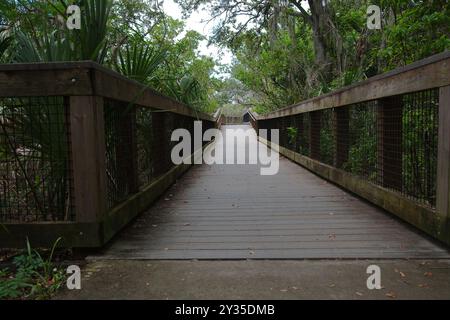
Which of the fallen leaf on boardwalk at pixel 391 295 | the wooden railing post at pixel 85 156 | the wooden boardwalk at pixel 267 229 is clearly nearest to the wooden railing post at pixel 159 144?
the wooden boardwalk at pixel 267 229

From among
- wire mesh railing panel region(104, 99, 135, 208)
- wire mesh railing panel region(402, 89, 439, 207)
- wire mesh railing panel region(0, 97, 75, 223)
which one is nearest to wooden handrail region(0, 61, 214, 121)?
wire mesh railing panel region(0, 97, 75, 223)

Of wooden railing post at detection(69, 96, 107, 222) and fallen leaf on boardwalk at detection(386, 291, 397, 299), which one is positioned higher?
wooden railing post at detection(69, 96, 107, 222)

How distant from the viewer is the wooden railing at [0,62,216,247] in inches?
104

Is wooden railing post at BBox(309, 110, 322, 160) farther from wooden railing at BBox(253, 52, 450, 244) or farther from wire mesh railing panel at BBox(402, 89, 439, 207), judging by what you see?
wire mesh railing panel at BBox(402, 89, 439, 207)

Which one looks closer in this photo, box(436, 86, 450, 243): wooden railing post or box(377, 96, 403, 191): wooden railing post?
box(436, 86, 450, 243): wooden railing post

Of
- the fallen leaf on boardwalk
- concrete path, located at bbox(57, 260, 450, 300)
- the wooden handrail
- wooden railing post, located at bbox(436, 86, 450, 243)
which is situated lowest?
the fallen leaf on boardwalk

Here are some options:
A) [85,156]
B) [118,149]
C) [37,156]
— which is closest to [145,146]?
[118,149]

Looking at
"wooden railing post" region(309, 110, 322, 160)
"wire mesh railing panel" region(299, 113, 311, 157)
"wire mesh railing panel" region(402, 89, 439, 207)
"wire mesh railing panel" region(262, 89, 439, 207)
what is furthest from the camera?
"wire mesh railing panel" region(299, 113, 311, 157)

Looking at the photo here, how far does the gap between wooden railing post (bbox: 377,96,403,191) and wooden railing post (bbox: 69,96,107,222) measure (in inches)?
101

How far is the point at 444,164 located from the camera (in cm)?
272

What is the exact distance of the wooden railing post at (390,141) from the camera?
371cm

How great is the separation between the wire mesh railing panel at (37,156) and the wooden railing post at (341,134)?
11.5ft

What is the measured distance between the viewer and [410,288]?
2193 millimetres
